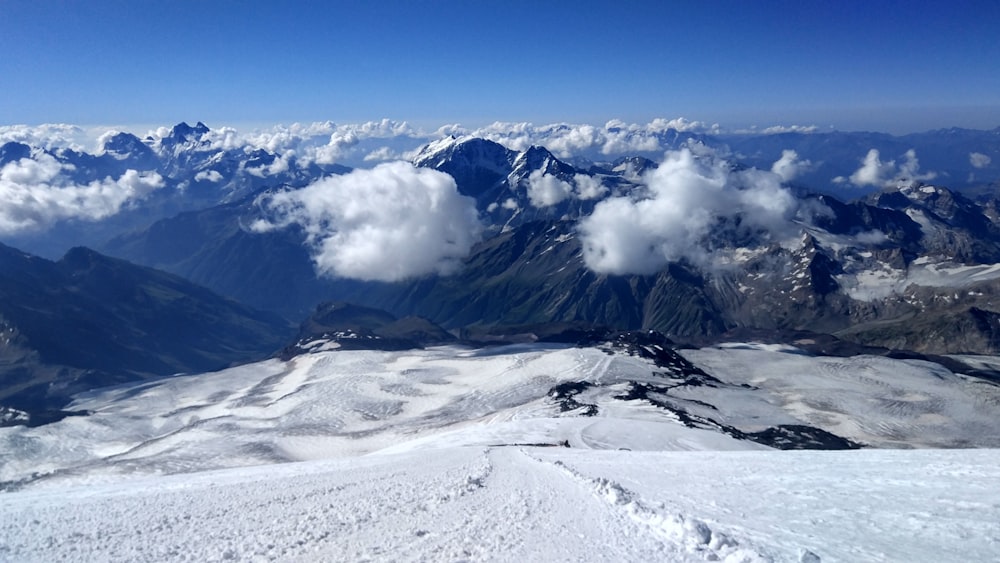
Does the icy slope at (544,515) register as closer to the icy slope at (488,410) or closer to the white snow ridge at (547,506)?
the white snow ridge at (547,506)

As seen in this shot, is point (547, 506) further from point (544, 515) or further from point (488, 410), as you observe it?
point (488, 410)

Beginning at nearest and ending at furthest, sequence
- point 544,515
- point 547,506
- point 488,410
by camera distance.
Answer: point 544,515 → point 547,506 → point 488,410

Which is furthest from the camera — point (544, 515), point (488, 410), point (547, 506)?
point (488, 410)

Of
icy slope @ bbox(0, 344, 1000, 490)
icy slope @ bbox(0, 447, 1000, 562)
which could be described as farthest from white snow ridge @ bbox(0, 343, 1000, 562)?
icy slope @ bbox(0, 344, 1000, 490)

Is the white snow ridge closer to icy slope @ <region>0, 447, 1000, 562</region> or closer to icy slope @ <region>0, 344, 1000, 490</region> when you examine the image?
icy slope @ <region>0, 447, 1000, 562</region>

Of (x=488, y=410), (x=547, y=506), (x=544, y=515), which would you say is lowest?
(x=488, y=410)

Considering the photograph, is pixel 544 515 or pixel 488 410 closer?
pixel 544 515

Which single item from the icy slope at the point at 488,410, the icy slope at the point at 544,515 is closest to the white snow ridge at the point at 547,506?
the icy slope at the point at 544,515

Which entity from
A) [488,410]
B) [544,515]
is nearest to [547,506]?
[544,515]

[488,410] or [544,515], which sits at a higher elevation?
[544,515]
